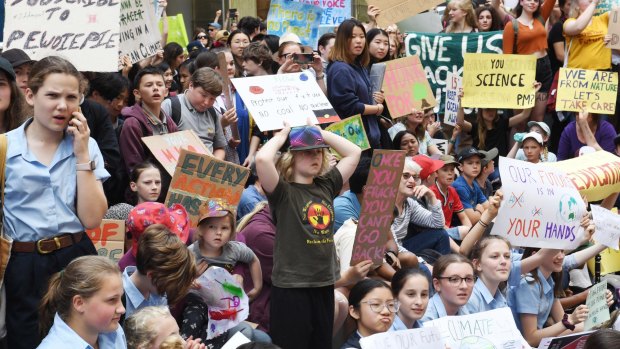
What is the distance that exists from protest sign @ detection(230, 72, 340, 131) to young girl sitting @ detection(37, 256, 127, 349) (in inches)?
138

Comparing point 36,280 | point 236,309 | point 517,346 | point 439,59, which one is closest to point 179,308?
point 236,309

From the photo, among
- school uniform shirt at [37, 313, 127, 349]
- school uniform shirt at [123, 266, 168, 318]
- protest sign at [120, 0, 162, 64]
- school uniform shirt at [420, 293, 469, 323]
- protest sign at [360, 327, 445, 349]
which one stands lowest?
school uniform shirt at [420, 293, 469, 323]

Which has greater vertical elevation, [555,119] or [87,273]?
[87,273]

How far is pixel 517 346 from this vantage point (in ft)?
21.3

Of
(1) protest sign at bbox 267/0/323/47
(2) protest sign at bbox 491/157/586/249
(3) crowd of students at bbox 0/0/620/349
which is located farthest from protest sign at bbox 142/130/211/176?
(1) protest sign at bbox 267/0/323/47

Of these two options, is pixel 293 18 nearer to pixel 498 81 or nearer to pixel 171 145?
pixel 498 81

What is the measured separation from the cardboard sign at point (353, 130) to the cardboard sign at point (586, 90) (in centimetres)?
333

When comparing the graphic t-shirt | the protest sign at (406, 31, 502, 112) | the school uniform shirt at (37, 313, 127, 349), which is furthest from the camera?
the protest sign at (406, 31, 502, 112)

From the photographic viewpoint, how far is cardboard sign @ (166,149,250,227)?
6.60 metres

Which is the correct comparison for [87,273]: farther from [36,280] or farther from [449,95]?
[449,95]

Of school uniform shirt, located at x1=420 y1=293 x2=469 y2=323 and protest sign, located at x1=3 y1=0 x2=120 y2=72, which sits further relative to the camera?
school uniform shirt, located at x1=420 y1=293 x2=469 y2=323

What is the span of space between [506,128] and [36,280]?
790 centimetres

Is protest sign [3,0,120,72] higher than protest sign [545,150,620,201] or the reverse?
higher

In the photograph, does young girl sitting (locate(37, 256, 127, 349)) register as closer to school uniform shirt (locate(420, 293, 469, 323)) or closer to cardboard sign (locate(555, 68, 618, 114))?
school uniform shirt (locate(420, 293, 469, 323))
